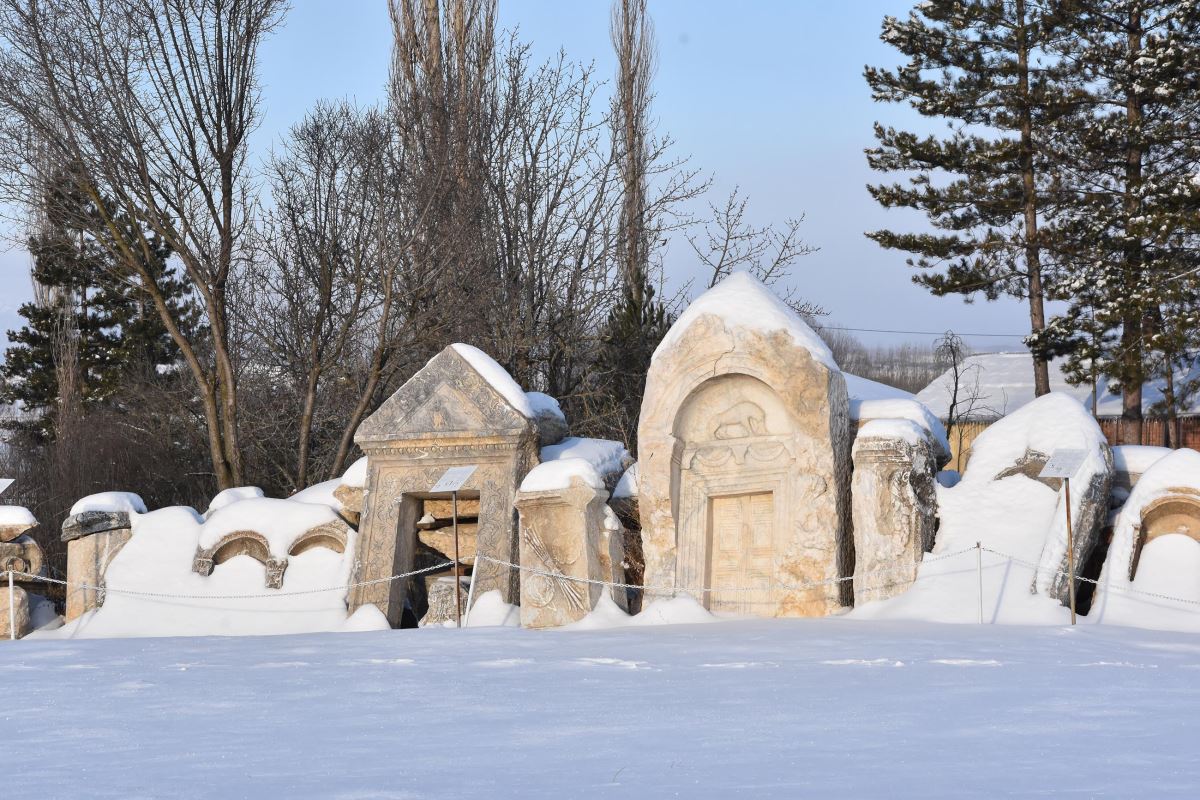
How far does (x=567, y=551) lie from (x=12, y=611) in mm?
6141

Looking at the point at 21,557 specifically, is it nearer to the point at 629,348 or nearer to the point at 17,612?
the point at 17,612

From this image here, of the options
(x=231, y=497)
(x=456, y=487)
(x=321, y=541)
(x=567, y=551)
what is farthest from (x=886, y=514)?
(x=231, y=497)

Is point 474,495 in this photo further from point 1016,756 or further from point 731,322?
point 1016,756

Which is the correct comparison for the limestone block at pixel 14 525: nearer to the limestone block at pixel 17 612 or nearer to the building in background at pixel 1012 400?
the limestone block at pixel 17 612

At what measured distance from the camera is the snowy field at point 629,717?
193 inches

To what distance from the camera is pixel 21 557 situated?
589 inches

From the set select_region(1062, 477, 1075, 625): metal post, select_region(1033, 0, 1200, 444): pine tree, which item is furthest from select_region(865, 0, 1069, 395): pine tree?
select_region(1062, 477, 1075, 625): metal post

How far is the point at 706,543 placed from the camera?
13109 mm

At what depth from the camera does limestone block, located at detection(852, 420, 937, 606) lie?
1217cm

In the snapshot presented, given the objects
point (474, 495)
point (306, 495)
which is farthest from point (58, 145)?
point (474, 495)

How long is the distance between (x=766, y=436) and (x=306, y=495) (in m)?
5.62

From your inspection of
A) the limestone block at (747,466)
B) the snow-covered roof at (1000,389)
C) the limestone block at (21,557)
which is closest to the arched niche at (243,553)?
the limestone block at (21,557)

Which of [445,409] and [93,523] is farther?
[93,523]

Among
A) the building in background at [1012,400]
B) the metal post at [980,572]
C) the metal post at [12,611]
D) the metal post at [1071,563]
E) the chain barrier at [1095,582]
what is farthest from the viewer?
the building in background at [1012,400]
